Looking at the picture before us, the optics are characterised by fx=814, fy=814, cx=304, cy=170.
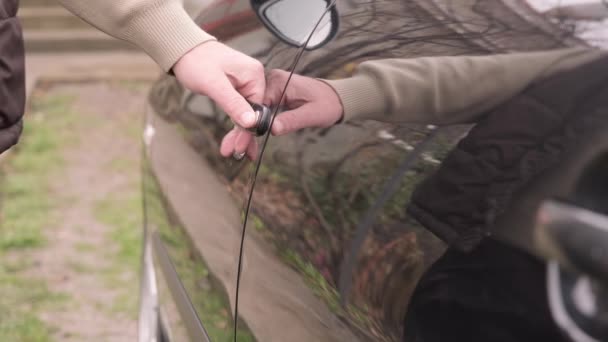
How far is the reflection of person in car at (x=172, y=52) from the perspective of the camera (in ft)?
4.98

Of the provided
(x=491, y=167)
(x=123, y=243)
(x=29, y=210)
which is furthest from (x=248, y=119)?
(x=29, y=210)

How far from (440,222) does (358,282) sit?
0.59 ft

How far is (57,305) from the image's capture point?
3.36m

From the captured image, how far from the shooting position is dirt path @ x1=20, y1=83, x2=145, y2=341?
10.8ft

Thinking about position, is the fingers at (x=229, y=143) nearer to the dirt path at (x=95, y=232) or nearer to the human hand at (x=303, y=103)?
the human hand at (x=303, y=103)

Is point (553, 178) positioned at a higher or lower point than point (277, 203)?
higher

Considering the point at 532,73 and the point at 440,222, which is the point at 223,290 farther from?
the point at 532,73

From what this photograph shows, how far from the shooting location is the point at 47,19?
298 inches

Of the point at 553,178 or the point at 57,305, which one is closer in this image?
the point at 553,178

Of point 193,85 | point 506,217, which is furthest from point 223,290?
point 506,217

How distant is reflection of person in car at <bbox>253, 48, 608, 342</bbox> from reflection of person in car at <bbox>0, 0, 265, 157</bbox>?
404 millimetres

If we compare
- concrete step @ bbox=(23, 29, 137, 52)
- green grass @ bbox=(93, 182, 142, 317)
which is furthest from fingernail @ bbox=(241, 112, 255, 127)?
concrete step @ bbox=(23, 29, 137, 52)

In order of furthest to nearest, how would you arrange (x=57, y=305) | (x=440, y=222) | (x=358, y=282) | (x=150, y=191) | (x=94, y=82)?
(x=94, y=82) < (x=57, y=305) < (x=150, y=191) < (x=358, y=282) < (x=440, y=222)

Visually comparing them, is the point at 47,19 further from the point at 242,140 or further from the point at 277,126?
the point at 277,126
